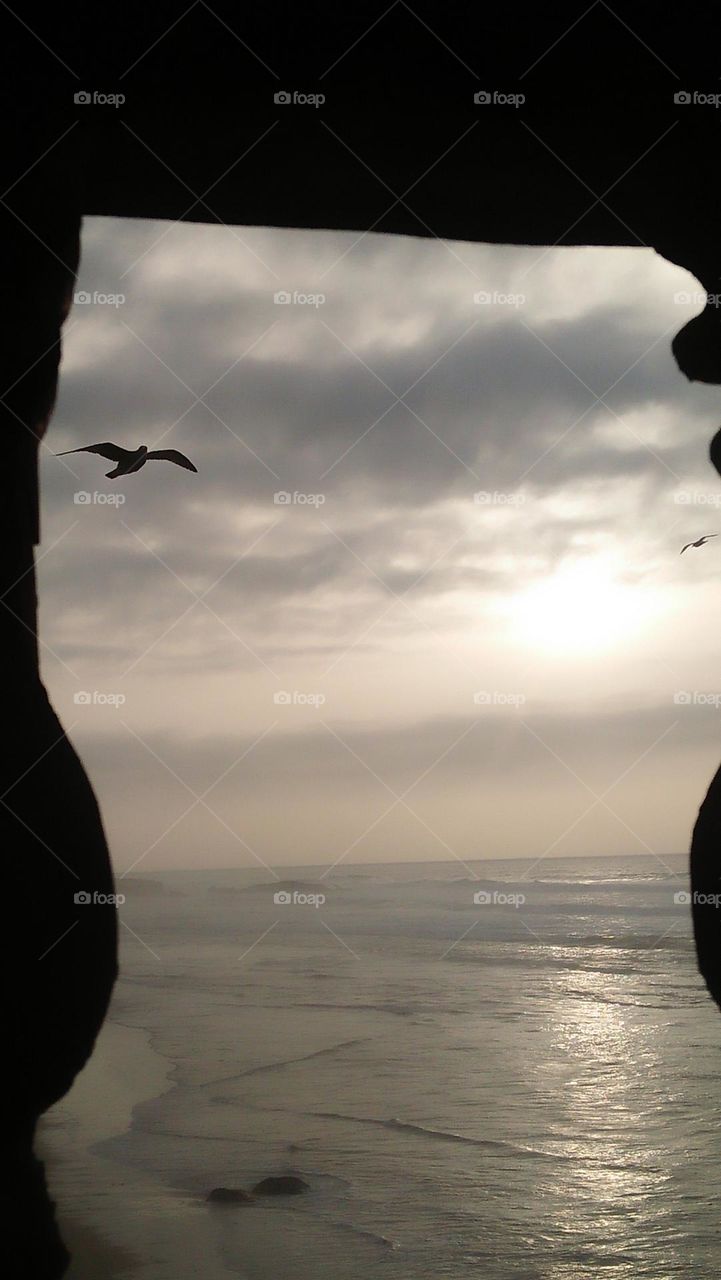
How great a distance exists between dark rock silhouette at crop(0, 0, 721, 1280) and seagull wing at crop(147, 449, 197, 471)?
7.3 inches

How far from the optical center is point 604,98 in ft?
4.11

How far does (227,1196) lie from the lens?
138 cm

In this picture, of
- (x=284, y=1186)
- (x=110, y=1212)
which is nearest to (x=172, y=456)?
(x=110, y=1212)

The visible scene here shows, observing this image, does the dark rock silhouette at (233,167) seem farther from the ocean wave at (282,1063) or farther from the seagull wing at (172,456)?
the ocean wave at (282,1063)

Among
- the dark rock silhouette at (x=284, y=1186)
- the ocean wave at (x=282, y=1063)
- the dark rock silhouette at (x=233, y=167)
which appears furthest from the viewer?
the ocean wave at (x=282, y=1063)

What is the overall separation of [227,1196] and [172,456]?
3.36ft

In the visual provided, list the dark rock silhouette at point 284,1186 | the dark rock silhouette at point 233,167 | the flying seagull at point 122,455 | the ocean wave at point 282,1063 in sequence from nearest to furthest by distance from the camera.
Result: the dark rock silhouette at point 233,167 < the flying seagull at point 122,455 < the dark rock silhouette at point 284,1186 < the ocean wave at point 282,1063

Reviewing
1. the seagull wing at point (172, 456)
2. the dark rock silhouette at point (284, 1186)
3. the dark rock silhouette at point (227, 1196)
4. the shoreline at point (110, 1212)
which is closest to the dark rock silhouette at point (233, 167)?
the shoreline at point (110, 1212)

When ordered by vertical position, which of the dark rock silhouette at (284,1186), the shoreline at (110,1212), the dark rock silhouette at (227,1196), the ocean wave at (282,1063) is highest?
the shoreline at (110,1212)

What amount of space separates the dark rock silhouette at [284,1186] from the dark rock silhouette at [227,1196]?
133 mm

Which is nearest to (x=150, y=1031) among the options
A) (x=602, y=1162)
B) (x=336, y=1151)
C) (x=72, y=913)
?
(x=336, y=1151)

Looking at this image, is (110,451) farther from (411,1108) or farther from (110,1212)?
(411,1108)

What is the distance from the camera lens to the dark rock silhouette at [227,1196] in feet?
4.53

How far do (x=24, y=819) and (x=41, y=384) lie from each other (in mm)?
500
